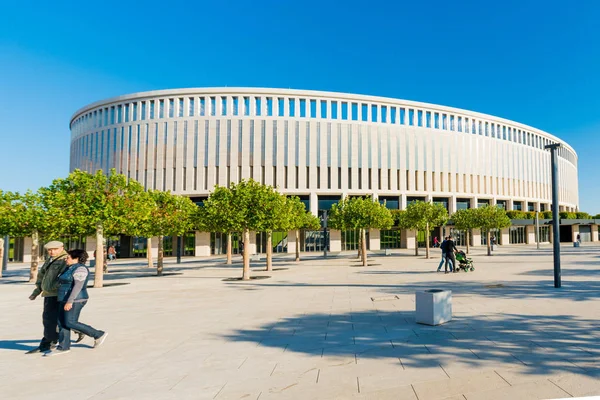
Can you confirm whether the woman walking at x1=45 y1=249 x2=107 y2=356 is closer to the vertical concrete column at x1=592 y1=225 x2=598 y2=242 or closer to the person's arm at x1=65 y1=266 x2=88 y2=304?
the person's arm at x1=65 y1=266 x2=88 y2=304

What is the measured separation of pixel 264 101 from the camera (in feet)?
164

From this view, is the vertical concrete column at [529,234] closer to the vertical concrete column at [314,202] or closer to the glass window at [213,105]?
the vertical concrete column at [314,202]

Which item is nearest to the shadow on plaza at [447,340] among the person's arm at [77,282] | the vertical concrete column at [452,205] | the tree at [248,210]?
the person's arm at [77,282]

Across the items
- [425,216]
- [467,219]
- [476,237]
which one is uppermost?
[425,216]

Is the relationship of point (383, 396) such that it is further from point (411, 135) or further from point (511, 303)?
point (411, 135)

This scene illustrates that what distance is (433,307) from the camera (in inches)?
311

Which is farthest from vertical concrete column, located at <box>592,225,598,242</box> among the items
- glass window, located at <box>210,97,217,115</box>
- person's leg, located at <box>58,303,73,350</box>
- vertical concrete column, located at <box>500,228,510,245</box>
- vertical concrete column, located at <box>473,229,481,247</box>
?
person's leg, located at <box>58,303,73,350</box>

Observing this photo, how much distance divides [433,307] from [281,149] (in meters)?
42.4

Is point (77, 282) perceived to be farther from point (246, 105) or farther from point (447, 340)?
point (246, 105)

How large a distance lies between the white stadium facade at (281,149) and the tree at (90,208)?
2868 centimetres

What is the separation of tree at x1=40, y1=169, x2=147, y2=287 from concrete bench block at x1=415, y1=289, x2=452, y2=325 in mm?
13338

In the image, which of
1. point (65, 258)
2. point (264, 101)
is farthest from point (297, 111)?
point (65, 258)

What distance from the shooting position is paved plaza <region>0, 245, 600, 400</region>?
15.6 feet

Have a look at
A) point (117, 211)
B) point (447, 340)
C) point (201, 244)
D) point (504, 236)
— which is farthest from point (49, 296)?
point (504, 236)
